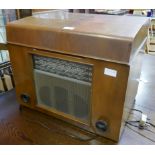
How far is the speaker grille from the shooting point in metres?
0.83

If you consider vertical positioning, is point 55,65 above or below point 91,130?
above

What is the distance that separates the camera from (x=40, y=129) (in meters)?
0.94

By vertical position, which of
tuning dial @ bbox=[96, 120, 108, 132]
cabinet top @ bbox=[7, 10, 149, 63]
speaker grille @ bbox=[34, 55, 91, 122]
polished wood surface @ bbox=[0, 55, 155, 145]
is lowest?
polished wood surface @ bbox=[0, 55, 155, 145]

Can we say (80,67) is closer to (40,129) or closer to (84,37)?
(84,37)

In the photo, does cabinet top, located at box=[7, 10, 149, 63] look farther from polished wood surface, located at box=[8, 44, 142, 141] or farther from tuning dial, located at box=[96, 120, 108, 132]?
tuning dial, located at box=[96, 120, 108, 132]

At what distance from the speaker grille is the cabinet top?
0.50 ft

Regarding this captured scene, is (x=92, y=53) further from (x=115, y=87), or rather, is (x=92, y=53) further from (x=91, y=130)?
(x=91, y=130)

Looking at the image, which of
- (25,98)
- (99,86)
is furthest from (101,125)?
(25,98)

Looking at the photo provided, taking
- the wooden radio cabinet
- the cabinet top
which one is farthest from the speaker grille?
the cabinet top

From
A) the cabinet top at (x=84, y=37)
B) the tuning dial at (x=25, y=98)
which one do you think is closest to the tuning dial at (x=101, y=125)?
the cabinet top at (x=84, y=37)

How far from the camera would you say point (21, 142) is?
2.83 ft

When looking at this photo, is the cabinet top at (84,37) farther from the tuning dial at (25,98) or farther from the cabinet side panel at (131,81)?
the tuning dial at (25,98)

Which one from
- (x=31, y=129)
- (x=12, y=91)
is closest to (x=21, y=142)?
(x=31, y=129)

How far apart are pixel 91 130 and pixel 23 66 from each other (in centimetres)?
48
